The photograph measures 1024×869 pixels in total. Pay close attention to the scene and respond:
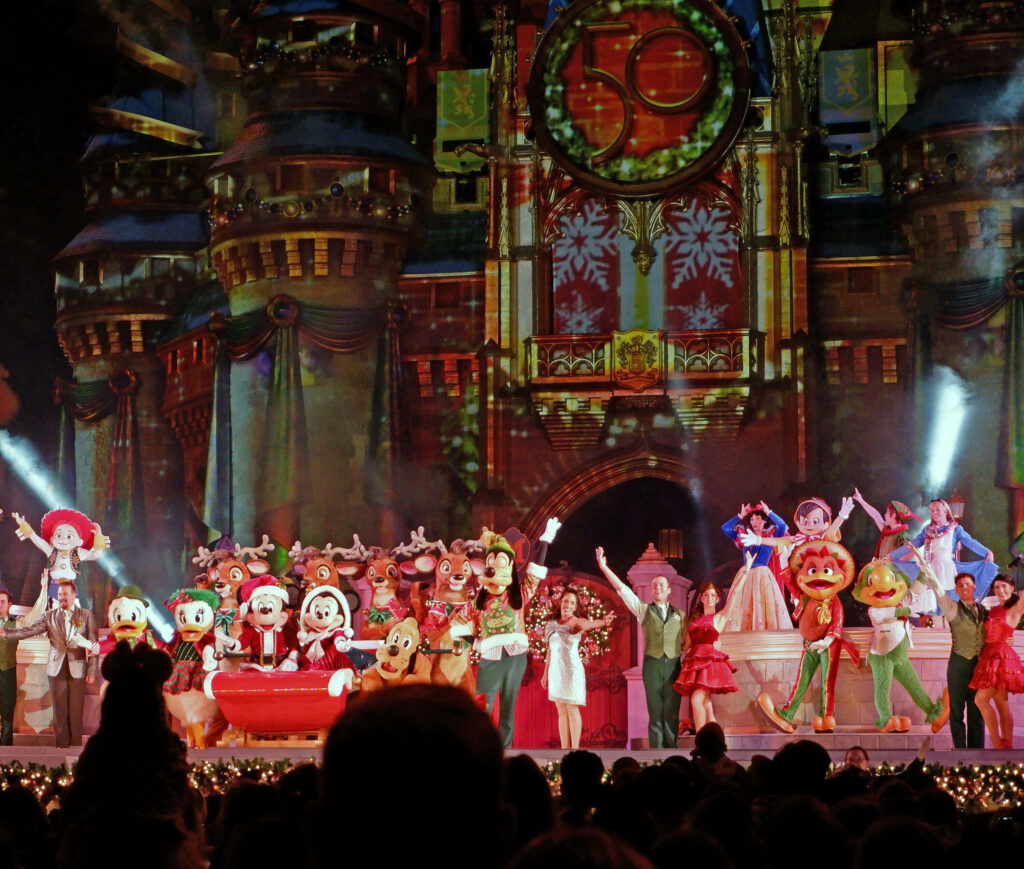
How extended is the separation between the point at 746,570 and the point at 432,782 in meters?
9.73

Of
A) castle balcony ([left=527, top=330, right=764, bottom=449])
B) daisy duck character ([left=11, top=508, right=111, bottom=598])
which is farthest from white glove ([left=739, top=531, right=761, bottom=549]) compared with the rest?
daisy duck character ([left=11, top=508, right=111, bottom=598])

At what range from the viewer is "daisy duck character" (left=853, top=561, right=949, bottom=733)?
33.8 ft

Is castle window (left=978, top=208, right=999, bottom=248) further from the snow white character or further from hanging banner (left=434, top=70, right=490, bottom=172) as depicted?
hanging banner (left=434, top=70, right=490, bottom=172)

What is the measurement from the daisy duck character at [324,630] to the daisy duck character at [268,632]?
14cm

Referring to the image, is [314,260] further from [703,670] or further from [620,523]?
[703,670]

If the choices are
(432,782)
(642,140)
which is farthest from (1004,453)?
(432,782)

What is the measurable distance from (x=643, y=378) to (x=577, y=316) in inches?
32.5

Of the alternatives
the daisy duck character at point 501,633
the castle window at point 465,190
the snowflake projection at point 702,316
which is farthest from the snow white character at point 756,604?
the castle window at point 465,190

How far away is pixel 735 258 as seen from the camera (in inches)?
553

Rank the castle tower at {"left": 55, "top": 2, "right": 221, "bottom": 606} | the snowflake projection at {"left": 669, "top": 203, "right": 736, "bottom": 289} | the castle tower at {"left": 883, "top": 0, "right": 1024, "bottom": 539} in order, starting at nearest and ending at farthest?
the castle tower at {"left": 883, "top": 0, "right": 1024, "bottom": 539} < the snowflake projection at {"left": 669, "top": 203, "right": 736, "bottom": 289} < the castle tower at {"left": 55, "top": 2, "right": 221, "bottom": 606}

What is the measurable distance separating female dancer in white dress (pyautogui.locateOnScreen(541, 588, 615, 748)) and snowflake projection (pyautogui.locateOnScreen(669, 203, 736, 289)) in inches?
164

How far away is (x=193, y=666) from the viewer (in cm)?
1101

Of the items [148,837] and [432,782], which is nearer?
[432,782]

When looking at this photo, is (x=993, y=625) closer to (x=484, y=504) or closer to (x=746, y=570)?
(x=746, y=570)
